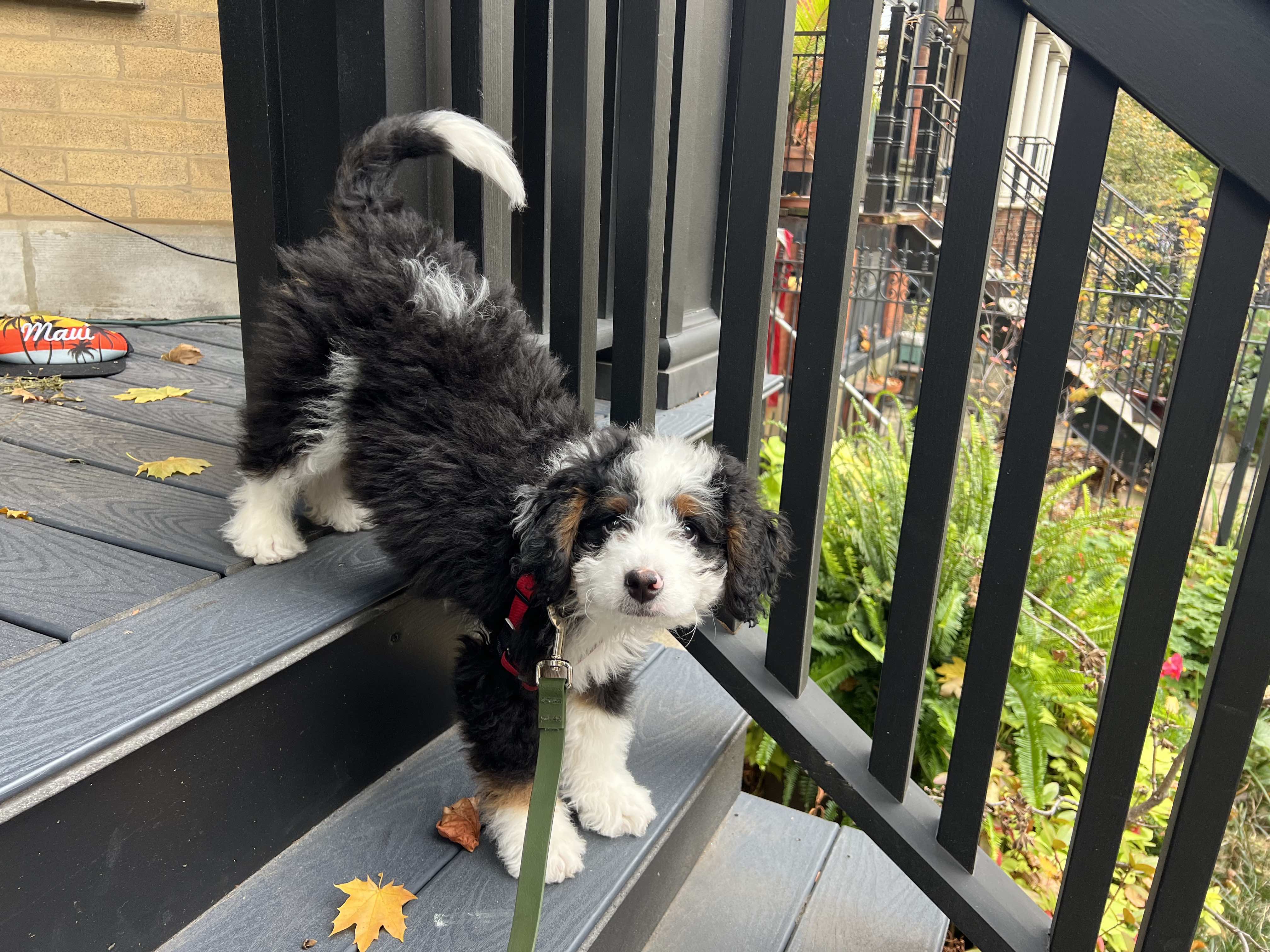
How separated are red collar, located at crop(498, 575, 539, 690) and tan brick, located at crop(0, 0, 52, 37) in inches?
181

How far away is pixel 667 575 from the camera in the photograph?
5.34 feet

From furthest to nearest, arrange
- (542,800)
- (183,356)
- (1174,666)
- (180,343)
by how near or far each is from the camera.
→ 1. (180,343)
2. (183,356)
3. (1174,666)
4. (542,800)

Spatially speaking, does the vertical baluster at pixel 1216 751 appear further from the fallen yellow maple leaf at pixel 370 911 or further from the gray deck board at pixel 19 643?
the gray deck board at pixel 19 643

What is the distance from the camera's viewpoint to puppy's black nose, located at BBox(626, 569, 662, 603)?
161cm

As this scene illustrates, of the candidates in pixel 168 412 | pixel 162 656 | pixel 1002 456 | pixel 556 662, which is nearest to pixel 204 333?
pixel 168 412

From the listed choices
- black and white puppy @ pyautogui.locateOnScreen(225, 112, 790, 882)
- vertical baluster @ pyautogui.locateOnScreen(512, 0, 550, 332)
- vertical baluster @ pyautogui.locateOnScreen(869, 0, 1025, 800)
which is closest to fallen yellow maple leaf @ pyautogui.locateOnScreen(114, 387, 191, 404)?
black and white puppy @ pyautogui.locateOnScreen(225, 112, 790, 882)

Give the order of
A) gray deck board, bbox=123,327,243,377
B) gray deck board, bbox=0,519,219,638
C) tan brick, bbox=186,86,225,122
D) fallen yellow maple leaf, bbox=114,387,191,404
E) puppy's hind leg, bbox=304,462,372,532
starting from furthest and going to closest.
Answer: tan brick, bbox=186,86,225,122, gray deck board, bbox=123,327,243,377, fallen yellow maple leaf, bbox=114,387,191,404, puppy's hind leg, bbox=304,462,372,532, gray deck board, bbox=0,519,219,638

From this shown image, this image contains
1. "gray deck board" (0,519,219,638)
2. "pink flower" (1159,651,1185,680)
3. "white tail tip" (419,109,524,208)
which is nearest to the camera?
"gray deck board" (0,519,219,638)

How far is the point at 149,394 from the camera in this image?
3350 mm

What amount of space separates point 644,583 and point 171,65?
466cm

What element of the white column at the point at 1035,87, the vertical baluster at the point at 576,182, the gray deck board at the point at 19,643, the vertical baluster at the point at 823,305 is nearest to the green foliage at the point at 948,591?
the vertical baluster at the point at 823,305

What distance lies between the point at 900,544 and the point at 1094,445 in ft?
25.1

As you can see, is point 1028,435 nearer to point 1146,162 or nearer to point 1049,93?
point 1146,162

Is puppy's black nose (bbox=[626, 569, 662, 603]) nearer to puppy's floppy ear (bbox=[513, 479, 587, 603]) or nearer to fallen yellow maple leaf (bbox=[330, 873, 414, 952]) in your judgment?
puppy's floppy ear (bbox=[513, 479, 587, 603])
